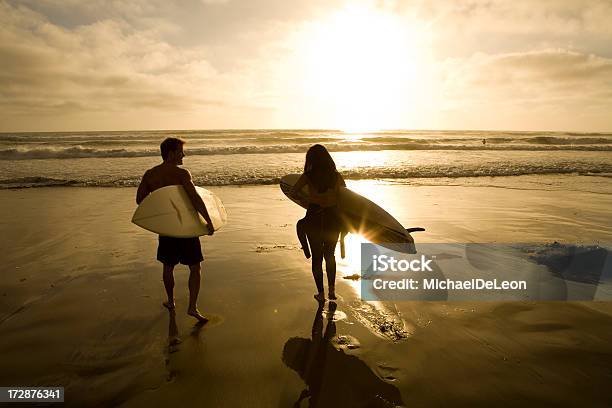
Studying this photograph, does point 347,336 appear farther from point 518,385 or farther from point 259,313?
point 518,385

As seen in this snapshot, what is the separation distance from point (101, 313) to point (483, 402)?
3.89 m

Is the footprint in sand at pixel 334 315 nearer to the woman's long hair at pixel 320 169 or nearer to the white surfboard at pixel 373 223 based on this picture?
the woman's long hair at pixel 320 169

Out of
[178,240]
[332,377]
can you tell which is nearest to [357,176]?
[178,240]

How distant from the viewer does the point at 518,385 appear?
2922 millimetres

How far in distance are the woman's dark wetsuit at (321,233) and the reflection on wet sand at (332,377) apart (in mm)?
885

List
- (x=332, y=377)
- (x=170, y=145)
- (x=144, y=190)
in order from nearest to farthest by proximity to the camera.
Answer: (x=332, y=377), (x=170, y=145), (x=144, y=190)

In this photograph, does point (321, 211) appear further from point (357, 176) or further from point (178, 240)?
point (357, 176)

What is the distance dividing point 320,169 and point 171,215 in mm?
1732

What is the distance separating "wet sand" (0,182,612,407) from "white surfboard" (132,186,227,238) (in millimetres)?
973

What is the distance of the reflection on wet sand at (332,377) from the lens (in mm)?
2758

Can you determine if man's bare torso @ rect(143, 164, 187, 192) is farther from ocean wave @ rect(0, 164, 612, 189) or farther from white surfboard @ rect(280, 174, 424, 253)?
ocean wave @ rect(0, 164, 612, 189)

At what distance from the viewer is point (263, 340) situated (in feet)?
11.8

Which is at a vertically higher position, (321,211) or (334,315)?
(321,211)

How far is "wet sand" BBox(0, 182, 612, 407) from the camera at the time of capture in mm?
2865
